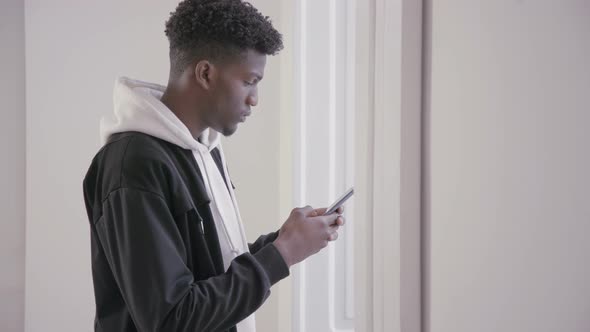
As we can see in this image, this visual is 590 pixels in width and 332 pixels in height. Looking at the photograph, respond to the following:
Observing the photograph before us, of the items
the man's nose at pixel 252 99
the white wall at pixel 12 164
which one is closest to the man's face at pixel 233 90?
the man's nose at pixel 252 99

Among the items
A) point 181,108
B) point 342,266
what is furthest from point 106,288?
point 342,266

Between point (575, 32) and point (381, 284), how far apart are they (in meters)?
0.36

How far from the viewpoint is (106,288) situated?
91cm

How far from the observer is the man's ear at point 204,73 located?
0.96m

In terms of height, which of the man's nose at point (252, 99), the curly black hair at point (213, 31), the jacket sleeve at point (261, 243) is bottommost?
the jacket sleeve at point (261, 243)

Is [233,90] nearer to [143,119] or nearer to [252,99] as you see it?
[252,99]

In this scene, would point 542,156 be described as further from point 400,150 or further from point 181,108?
point 181,108

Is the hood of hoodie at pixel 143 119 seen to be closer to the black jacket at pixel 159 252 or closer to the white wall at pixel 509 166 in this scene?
the black jacket at pixel 159 252

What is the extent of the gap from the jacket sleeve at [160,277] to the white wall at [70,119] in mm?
1233

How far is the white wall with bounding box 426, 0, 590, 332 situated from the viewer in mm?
403

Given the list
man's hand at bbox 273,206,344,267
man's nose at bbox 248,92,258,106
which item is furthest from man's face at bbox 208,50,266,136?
man's hand at bbox 273,206,344,267

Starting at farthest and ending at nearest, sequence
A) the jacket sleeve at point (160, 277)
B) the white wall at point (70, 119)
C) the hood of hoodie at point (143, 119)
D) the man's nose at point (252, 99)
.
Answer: the white wall at point (70, 119) < the man's nose at point (252, 99) < the hood of hoodie at point (143, 119) < the jacket sleeve at point (160, 277)

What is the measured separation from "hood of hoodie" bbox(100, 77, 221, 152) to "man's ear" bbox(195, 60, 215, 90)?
74 millimetres

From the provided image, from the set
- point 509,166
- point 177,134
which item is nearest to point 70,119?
point 177,134
